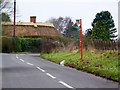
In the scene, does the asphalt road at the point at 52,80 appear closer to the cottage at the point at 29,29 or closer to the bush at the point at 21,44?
the bush at the point at 21,44

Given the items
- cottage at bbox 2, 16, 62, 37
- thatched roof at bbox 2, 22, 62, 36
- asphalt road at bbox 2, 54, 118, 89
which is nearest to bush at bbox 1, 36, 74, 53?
cottage at bbox 2, 16, 62, 37

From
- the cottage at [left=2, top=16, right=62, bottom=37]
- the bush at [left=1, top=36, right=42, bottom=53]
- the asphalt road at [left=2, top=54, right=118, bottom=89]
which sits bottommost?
the asphalt road at [left=2, top=54, right=118, bottom=89]

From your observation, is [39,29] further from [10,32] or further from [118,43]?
[118,43]

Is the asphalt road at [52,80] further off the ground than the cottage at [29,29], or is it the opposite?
the cottage at [29,29]

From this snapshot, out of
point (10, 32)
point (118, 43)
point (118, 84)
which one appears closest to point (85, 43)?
point (118, 43)

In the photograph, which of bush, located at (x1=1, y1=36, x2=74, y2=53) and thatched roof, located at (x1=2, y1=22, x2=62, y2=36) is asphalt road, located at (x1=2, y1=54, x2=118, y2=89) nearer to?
bush, located at (x1=1, y1=36, x2=74, y2=53)

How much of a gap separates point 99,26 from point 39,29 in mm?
21558

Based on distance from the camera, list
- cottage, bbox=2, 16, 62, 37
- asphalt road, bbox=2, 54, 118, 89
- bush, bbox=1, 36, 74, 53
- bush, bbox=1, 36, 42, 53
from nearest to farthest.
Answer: asphalt road, bbox=2, 54, 118, 89
bush, bbox=1, 36, 74, 53
bush, bbox=1, 36, 42, 53
cottage, bbox=2, 16, 62, 37

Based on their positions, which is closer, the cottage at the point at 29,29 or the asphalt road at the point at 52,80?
the asphalt road at the point at 52,80

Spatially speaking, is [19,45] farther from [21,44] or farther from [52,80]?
[52,80]

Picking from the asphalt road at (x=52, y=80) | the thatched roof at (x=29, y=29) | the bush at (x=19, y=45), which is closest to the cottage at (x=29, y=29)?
the thatched roof at (x=29, y=29)

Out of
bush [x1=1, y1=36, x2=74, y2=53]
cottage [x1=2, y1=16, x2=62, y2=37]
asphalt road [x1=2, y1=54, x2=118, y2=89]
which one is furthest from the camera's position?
cottage [x1=2, y1=16, x2=62, y2=37]

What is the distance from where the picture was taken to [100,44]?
35.4m

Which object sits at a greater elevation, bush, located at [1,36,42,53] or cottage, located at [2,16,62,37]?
cottage, located at [2,16,62,37]
